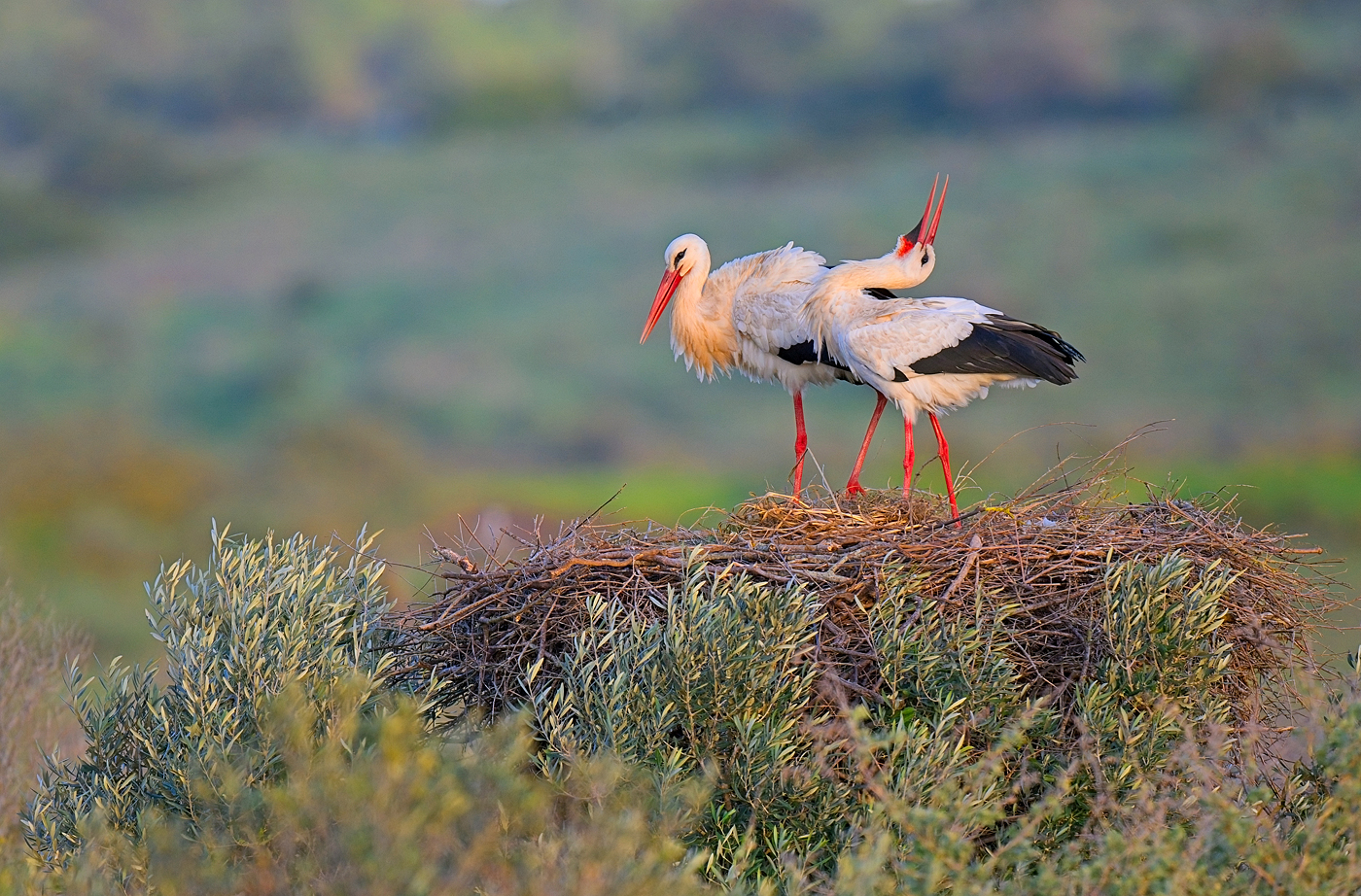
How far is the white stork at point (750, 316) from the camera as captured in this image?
21.9ft

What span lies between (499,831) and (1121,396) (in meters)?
30.5

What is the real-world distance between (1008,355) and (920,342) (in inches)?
15.2

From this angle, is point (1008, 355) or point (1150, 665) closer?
point (1150, 665)

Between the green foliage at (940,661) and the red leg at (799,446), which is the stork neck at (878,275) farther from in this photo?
the green foliage at (940,661)

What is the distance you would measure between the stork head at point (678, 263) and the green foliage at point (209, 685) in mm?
2289

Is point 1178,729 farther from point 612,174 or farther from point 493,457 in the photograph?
point 612,174

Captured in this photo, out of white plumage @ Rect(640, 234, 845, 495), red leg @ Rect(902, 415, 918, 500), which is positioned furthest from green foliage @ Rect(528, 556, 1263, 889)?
white plumage @ Rect(640, 234, 845, 495)

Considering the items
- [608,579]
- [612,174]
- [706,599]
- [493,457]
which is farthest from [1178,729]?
[612,174]

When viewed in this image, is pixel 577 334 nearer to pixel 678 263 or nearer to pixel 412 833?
Result: pixel 678 263

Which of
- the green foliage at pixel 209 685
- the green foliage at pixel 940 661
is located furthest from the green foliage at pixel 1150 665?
the green foliage at pixel 209 685

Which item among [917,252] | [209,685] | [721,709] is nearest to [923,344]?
[917,252]

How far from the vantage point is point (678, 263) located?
279 inches

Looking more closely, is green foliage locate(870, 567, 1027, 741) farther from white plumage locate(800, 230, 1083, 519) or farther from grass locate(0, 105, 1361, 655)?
grass locate(0, 105, 1361, 655)

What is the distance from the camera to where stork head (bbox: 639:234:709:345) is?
7.04m
